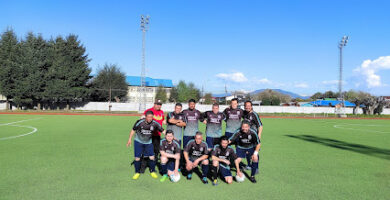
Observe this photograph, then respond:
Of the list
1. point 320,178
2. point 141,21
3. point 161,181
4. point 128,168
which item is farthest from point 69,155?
point 141,21

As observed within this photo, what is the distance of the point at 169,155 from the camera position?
6473 mm

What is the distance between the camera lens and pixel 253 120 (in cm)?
774

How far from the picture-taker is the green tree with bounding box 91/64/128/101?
50906 mm

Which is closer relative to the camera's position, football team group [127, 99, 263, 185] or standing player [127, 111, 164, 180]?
football team group [127, 99, 263, 185]

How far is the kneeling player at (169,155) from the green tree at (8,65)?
42.9m

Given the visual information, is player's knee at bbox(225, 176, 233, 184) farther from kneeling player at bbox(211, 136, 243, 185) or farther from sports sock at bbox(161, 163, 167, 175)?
sports sock at bbox(161, 163, 167, 175)

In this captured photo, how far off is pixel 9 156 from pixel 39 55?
1570 inches

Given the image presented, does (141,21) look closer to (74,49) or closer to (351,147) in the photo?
(74,49)

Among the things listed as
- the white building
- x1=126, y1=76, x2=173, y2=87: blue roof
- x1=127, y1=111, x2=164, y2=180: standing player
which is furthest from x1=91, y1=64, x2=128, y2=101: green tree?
x1=127, y1=111, x2=164, y2=180: standing player

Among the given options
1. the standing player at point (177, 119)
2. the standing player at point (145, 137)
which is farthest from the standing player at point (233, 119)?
the standing player at point (145, 137)

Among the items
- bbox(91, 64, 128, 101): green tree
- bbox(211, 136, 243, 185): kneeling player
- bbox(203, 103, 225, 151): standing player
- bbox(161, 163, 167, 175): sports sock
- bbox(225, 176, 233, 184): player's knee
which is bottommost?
bbox(225, 176, 233, 184): player's knee

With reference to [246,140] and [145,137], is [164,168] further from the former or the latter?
[246,140]

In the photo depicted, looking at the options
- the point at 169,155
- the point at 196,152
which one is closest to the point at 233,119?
the point at 196,152

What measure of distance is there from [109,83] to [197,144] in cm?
5014
